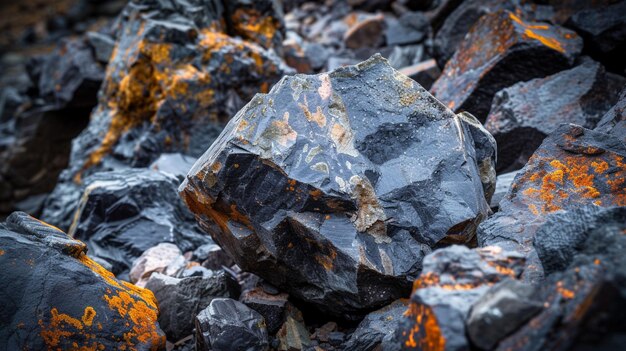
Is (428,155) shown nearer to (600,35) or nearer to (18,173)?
(600,35)

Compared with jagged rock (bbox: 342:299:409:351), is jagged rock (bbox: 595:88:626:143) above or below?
above

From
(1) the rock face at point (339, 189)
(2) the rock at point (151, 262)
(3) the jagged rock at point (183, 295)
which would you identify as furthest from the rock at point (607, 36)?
(2) the rock at point (151, 262)

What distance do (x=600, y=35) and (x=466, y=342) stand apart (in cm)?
391

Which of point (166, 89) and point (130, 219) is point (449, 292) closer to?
point (130, 219)

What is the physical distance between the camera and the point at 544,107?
374 centimetres

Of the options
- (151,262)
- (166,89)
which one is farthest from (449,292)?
(166,89)

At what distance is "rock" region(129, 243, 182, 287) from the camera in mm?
3344

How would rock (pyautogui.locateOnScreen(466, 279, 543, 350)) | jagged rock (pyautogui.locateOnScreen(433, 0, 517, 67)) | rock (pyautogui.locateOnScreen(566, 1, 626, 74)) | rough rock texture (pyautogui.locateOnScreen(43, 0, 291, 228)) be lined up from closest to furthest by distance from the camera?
rock (pyautogui.locateOnScreen(466, 279, 543, 350))
rock (pyautogui.locateOnScreen(566, 1, 626, 74))
rough rock texture (pyautogui.locateOnScreen(43, 0, 291, 228))
jagged rock (pyautogui.locateOnScreen(433, 0, 517, 67))

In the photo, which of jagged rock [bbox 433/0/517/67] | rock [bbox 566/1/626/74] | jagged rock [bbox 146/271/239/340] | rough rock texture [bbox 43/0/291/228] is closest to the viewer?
jagged rock [bbox 146/271/239/340]

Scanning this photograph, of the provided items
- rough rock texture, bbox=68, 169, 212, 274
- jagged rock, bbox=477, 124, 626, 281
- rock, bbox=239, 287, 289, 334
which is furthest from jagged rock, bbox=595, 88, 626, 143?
rough rock texture, bbox=68, 169, 212, 274

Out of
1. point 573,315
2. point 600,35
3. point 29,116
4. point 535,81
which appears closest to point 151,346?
point 573,315

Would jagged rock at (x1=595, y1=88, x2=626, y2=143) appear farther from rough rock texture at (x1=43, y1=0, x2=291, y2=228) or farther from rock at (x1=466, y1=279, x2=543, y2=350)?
rough rock texture at (x1=43, y1=0, x2=291, y2=228)

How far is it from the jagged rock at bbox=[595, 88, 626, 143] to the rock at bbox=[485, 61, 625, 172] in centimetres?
57

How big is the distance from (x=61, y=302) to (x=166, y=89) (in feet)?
10.4
